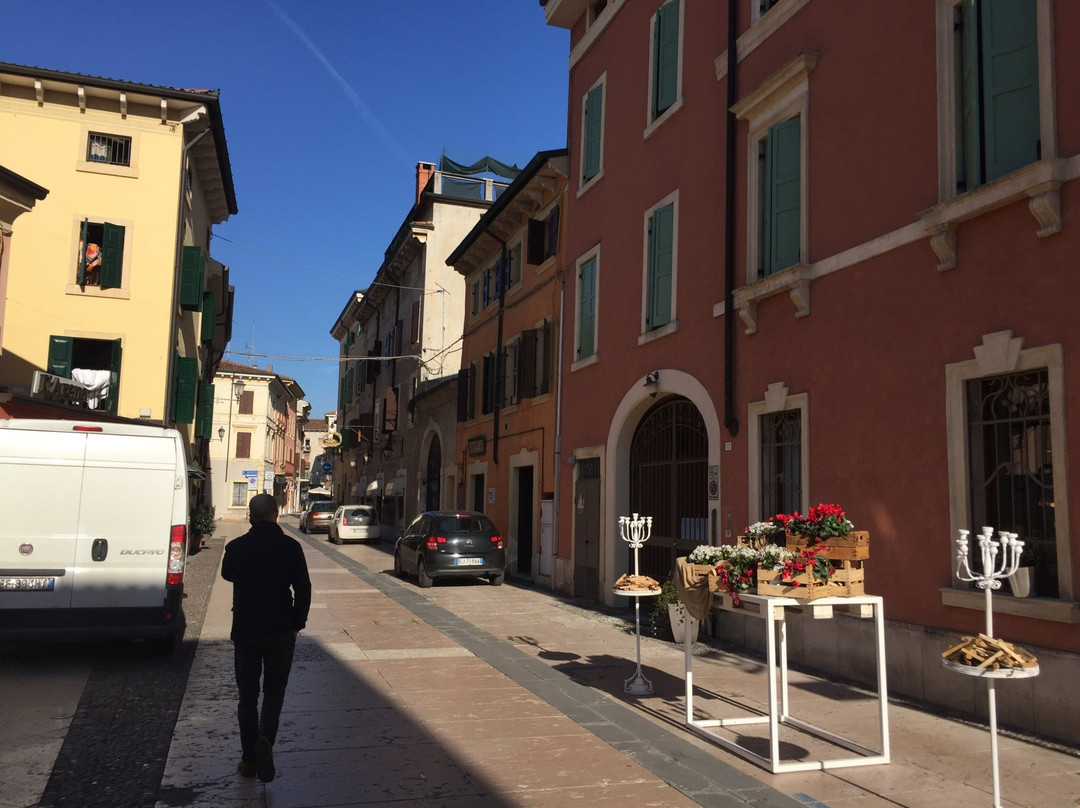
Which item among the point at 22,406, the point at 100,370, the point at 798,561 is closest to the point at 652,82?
the point at 798,561

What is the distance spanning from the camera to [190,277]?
22.3 meters

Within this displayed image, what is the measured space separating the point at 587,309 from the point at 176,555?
9.29 m

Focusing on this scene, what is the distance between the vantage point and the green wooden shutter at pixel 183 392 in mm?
21969

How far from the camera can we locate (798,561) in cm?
593

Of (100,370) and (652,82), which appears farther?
(100,370)

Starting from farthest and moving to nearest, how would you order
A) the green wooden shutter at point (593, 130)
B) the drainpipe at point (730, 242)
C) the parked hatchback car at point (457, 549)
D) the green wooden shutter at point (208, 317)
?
the green wooden shutter at point (208, 317) < the parked hatchback car at point (457, 549) < the green wooden shutter at point (593, 130) < the drainpipe at point (730, 242)

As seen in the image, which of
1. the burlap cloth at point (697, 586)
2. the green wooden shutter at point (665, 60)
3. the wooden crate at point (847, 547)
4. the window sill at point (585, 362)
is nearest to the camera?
the wooden crate at point (847, 547)

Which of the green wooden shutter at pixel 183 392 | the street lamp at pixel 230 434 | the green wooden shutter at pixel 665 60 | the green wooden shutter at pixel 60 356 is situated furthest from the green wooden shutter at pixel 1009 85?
the street lamp at pixel 230 434

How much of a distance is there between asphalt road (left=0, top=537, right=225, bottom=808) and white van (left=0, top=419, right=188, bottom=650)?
0.52m

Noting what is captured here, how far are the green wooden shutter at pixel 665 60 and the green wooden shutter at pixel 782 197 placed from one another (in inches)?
127

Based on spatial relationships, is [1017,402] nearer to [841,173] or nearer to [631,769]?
[841,173]

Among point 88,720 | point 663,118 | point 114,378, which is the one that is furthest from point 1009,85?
point 114,378

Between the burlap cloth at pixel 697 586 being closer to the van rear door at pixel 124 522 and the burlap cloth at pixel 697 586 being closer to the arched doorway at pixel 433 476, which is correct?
the van rear door at pixel 124 522

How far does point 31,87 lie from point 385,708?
63.0 ft
